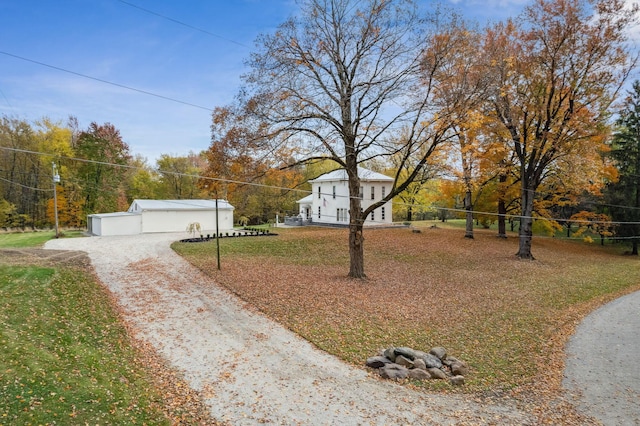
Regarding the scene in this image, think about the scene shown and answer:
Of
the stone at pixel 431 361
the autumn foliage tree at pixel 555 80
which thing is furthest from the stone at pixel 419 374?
the autumn foliage tree at pixel 555 80

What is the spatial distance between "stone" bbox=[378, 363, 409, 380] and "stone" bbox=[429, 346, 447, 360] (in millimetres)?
953

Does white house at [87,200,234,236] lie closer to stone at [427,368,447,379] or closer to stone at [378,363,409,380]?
stone at [378,363,409,380]

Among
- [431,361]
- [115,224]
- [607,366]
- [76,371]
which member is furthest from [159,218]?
[607,366]

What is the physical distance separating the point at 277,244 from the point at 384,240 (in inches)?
267

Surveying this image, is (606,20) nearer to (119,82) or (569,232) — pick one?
(119,82)

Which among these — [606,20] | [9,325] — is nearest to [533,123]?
[606,20]

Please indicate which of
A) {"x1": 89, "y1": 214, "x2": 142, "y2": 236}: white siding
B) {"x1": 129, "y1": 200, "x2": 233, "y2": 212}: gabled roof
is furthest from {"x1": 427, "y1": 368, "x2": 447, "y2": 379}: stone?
{"x1": 89, "y1": 214, "x2": 142, "y2": 236}: white siding

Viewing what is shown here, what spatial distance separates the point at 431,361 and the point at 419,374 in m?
0.56

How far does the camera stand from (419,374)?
271 inches

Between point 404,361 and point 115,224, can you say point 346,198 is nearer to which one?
point 115,224

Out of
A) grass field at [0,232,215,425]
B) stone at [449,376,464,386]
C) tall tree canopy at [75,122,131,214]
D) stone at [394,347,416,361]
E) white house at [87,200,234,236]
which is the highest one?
tall tree canopy at [75,122,131,214]

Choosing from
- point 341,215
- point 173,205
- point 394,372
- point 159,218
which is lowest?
point 394,372

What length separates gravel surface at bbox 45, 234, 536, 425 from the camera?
18.0 feet

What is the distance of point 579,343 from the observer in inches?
360
